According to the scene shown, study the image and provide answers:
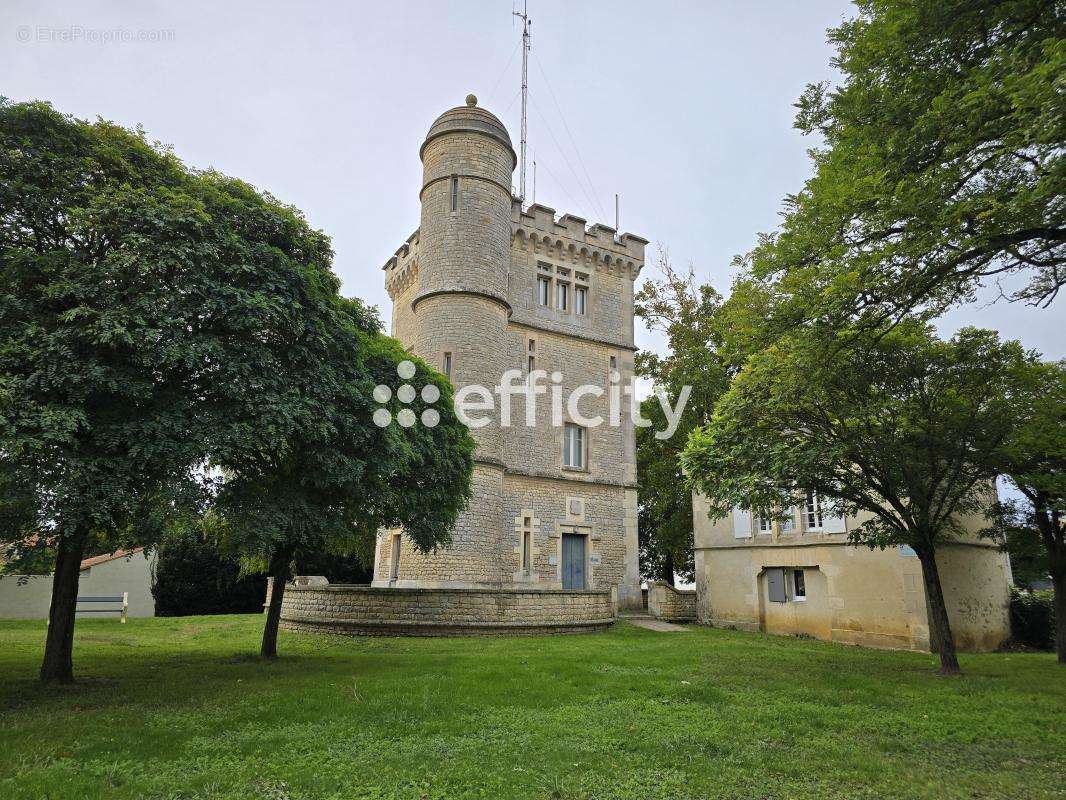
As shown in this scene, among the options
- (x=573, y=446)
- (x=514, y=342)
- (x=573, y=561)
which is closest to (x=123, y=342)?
(x=514, y=342)

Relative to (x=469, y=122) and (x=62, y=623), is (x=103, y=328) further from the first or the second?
(x=469, y=122)

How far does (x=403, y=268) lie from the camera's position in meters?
27.7

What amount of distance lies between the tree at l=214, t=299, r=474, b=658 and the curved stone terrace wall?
3.88 m

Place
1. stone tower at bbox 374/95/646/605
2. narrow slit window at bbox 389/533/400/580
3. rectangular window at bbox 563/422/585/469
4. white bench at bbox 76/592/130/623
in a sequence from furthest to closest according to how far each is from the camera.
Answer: rectangular window at bbox 563/422/585/469
stone tower at bbox 374/95/646/605
narrow slit window at bbox 389/533/400/580
white bench at bbox 76/592/130/623

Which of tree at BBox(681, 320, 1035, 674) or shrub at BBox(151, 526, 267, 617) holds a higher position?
tree at BBox(681, 320, 1035, 674)

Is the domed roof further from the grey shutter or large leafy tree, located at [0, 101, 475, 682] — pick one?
the grey shutter

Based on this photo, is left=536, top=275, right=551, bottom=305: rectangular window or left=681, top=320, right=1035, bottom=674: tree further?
left=536, top=275, right=551, bottom=305: rectangular window

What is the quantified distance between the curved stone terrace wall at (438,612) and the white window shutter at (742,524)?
5.98 meters

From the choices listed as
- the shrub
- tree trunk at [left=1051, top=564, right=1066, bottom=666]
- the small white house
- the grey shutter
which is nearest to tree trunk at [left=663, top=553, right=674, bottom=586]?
the grey shutter

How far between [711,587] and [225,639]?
1421 cm

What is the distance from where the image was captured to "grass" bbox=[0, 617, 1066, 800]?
5652 mm

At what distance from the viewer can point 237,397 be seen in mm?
8695

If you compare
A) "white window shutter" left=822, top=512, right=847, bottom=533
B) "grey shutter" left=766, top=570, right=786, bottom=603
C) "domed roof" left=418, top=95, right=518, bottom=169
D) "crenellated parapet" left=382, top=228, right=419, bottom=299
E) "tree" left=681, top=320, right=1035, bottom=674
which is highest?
Answer: "domed roof" left=418, top=95, right=518, bottom=169

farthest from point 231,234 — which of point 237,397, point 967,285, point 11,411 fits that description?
point 967,285
